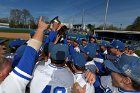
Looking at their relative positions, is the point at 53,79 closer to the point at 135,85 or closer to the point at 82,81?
the point at 82,81

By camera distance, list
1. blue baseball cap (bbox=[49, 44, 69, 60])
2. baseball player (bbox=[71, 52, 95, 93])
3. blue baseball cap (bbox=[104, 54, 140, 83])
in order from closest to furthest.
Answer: blue baseball cap (bbox=[104, 54, 140, 83]), blue baseball cap (bbox=[49, 44, 69, 60]), baseball player (bbox=[71, 52, 95, 93])

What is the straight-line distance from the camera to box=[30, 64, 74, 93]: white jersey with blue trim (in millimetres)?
3252

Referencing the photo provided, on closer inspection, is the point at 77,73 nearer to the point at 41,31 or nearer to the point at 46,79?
the point at 46,79

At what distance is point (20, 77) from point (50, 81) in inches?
38.7

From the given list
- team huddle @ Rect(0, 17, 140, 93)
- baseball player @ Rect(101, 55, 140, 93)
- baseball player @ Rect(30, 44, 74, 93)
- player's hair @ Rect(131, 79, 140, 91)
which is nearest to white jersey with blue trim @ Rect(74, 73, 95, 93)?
team huddle @ Rect(0, 17, 140, 93)

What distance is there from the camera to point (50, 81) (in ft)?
10.8

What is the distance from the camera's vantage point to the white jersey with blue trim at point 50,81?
3.25m

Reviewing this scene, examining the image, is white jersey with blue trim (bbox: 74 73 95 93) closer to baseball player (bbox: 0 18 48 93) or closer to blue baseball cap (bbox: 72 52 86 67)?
blue baseball cap (bbox: 72 52 86 67)

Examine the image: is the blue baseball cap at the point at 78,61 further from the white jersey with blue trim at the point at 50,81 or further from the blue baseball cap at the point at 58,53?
the white jersey with blue trim at the point at 50,81

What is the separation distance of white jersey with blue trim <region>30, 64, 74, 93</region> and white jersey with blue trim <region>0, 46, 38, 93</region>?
2.69 ft

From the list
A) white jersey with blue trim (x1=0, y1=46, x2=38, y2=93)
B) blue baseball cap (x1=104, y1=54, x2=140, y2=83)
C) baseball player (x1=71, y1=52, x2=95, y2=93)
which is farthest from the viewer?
baseball player (x1=71, y1=52, x2=95, y2=93)

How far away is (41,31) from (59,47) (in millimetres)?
1133

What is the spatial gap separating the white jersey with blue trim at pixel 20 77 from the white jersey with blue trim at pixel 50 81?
0.82 m

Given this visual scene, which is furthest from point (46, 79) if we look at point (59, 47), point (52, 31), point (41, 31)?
point (52, 31)
